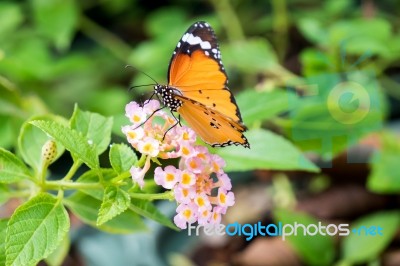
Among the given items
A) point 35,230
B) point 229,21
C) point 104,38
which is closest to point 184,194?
point 35,230

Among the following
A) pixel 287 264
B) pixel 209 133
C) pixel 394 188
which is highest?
pixel 209 133

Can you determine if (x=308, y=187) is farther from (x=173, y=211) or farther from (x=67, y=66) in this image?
(x=67, y=66)

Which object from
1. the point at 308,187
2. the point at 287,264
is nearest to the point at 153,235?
the point at 287,264

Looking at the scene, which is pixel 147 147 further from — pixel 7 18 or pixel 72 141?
pixel 7 18

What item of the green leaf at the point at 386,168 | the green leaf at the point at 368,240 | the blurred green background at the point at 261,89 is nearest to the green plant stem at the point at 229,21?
the blurred green background at the point at 261,89

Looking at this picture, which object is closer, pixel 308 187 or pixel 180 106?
pixel 180 106

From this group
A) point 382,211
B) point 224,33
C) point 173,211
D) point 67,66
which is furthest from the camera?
point 224,33
